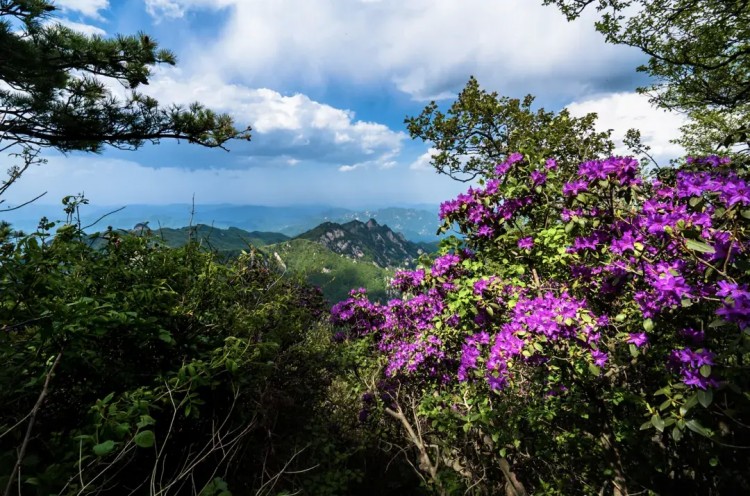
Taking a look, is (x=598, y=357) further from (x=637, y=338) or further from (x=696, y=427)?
(x=696, y=427)

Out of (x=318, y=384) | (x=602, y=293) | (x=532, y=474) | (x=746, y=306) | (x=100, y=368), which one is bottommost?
(x=532, y=474)

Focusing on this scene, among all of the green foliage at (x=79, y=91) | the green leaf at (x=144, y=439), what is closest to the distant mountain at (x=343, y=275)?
the green foliage at (x=79, y=91)

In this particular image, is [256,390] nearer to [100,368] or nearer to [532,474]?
[100,368]

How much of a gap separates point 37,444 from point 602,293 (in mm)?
4594

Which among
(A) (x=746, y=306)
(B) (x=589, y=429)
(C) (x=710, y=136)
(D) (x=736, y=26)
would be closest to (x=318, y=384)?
(B) (x=589, y=429)

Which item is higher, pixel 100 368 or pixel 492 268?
pixel 492 268

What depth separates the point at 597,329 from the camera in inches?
114

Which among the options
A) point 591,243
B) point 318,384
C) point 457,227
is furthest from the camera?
point 318,384

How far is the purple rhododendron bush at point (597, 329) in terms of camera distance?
225cm

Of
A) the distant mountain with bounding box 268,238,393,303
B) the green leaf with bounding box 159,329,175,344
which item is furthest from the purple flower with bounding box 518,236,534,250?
the distant mountain with bounding box 268,238,393,303

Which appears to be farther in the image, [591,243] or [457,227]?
[457,227]

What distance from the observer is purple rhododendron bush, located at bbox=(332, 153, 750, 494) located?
2246 millimetres

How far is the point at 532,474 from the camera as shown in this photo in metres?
4.75

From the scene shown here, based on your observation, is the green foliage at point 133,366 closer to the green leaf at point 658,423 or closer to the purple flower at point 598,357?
the green leaf at point 658,423
